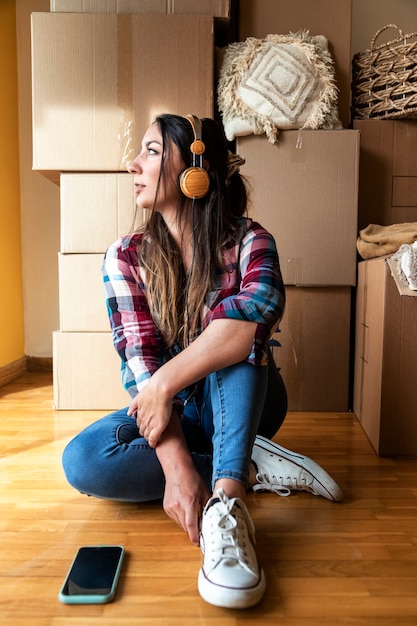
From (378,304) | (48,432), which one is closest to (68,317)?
(48,432)

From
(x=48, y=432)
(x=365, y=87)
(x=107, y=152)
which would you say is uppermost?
(x=365, y=87)

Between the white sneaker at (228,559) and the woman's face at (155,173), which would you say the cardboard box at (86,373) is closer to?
the woman's face at (155,173)

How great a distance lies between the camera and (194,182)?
1.04 metres

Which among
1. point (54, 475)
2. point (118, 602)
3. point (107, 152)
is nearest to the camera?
point (118, 602)

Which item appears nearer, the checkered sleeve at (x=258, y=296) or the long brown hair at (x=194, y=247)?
the checkered sleeve at (x=258, y=296)

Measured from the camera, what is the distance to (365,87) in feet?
5.99

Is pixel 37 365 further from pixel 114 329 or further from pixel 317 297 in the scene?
pixel 114 329

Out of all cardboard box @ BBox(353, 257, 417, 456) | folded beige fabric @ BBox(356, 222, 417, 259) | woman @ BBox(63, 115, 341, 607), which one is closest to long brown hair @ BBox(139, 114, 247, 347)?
woman @ BBox(63, 115, 341, 607)

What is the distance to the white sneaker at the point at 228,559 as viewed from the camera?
2.42 ft

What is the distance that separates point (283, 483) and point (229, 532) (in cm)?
36

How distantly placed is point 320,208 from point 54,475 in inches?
43.3

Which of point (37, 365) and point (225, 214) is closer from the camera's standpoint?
point (225, 214)

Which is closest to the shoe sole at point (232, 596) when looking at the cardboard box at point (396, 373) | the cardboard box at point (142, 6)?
the cardboard box at point (396, 373)

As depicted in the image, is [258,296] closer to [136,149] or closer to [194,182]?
[194,182]
